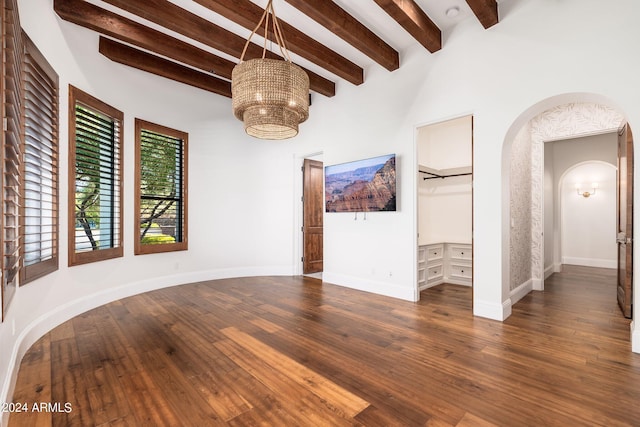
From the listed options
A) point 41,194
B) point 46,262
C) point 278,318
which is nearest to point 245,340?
point 278,318

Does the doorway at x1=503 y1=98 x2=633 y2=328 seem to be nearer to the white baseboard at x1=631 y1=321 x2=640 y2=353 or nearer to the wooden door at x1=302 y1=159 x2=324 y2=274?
the white baseboard at x1=631 y1=321 x2=640 y2=353

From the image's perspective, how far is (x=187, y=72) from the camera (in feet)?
15.6

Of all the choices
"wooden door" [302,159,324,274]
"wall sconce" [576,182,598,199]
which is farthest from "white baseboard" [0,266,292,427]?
"wall sconce" [576,182,598,199]

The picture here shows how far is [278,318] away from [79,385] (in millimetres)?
1813

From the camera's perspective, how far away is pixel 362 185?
4.60m

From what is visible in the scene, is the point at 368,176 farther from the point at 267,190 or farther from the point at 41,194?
the point at 41,194

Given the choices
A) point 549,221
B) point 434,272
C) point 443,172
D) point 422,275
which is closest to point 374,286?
point 422,275

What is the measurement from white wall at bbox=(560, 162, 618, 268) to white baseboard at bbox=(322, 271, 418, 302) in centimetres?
551

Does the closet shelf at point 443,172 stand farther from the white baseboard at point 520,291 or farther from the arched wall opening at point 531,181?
the white baseboard at point 520,291

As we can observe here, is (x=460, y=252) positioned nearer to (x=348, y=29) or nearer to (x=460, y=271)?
(x=460, y=271)

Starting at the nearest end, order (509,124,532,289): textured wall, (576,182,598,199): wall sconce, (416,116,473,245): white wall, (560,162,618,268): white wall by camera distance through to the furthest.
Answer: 1. (509,124,532,289): textured wall
2. (416,116,473,245): white wall
3. (560,162,618,268): white wall
4. (576,182,598,199): wall sconce

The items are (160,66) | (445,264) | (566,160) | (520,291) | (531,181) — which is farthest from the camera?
(566,160)

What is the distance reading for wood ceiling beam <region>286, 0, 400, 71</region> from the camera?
3084mm

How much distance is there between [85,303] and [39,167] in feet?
6.01
